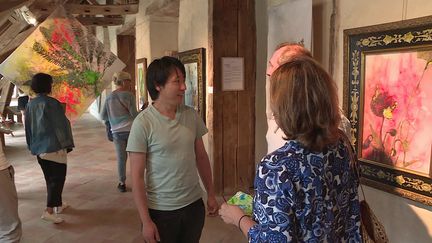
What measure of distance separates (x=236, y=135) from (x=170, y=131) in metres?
2.73

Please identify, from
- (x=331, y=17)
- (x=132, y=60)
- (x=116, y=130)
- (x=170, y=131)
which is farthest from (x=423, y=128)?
(x=132, y=60)

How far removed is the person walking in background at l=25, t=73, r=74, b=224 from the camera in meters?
3.52

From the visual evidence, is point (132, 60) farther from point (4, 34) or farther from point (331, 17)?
point (331, 17)

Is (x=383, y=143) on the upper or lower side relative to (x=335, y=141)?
lower

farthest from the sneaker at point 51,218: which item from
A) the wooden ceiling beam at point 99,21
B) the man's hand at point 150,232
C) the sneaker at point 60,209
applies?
the wooden ceiling beam at point 99,21

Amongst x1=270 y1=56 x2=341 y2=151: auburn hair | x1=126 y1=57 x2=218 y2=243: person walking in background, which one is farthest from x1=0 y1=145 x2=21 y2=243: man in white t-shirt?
x1=270 y1=56 x2=341 y2=151: auburn hair

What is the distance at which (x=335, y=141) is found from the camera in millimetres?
1168

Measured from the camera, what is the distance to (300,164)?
1.09 m

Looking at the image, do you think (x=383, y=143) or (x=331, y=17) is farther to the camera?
(x=331, y=17)

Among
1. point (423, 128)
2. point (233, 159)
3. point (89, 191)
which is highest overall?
point (423, 128)

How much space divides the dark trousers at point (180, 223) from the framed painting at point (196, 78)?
2.65 meters

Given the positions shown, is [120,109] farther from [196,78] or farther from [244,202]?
[244,202]

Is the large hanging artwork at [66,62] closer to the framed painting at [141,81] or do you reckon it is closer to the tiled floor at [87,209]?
the tiled floor at [87,209]

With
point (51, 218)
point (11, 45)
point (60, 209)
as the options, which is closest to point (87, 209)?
point (60, 209)
